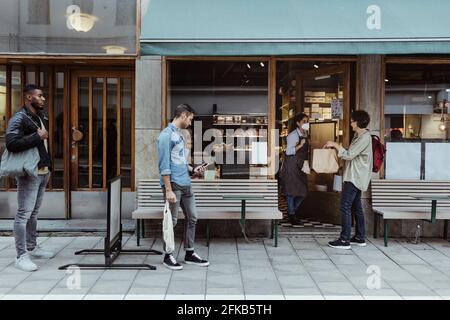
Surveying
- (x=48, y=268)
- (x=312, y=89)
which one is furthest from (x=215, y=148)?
(x=48, y=268)

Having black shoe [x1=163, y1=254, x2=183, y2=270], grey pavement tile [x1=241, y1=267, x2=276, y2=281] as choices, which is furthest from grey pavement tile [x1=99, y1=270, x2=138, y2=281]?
grey pavement tile [x1=241, y1=267, x2=276, y2=281]

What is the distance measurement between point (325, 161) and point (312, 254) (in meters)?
2.14

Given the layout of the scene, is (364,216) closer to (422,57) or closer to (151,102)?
(422,57)

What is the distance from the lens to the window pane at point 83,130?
28.3ft

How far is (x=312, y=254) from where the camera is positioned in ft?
22.4

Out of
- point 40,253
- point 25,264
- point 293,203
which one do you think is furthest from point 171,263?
point 293,203

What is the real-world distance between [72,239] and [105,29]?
10.0 ft

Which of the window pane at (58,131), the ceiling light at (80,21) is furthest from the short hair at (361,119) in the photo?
the window pane at (58,131)

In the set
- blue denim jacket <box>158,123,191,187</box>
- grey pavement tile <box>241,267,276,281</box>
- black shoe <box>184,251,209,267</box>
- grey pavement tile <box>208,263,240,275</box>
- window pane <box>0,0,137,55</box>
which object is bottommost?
grey pavement tile <box>241,267,276,281</box>

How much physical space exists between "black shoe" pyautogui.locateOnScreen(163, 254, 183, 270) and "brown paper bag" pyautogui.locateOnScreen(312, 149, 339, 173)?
3.40m

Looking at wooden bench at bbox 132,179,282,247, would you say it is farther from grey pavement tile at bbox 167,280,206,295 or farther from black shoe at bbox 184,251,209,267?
grey pavement tile at bbox 167,280,206,295

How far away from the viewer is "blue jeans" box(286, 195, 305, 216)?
854 centimetres

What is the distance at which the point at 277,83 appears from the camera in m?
8.24

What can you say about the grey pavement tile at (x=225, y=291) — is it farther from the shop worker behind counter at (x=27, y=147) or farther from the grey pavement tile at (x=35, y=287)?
the shop worker behind counter at (x=27, y=147)
